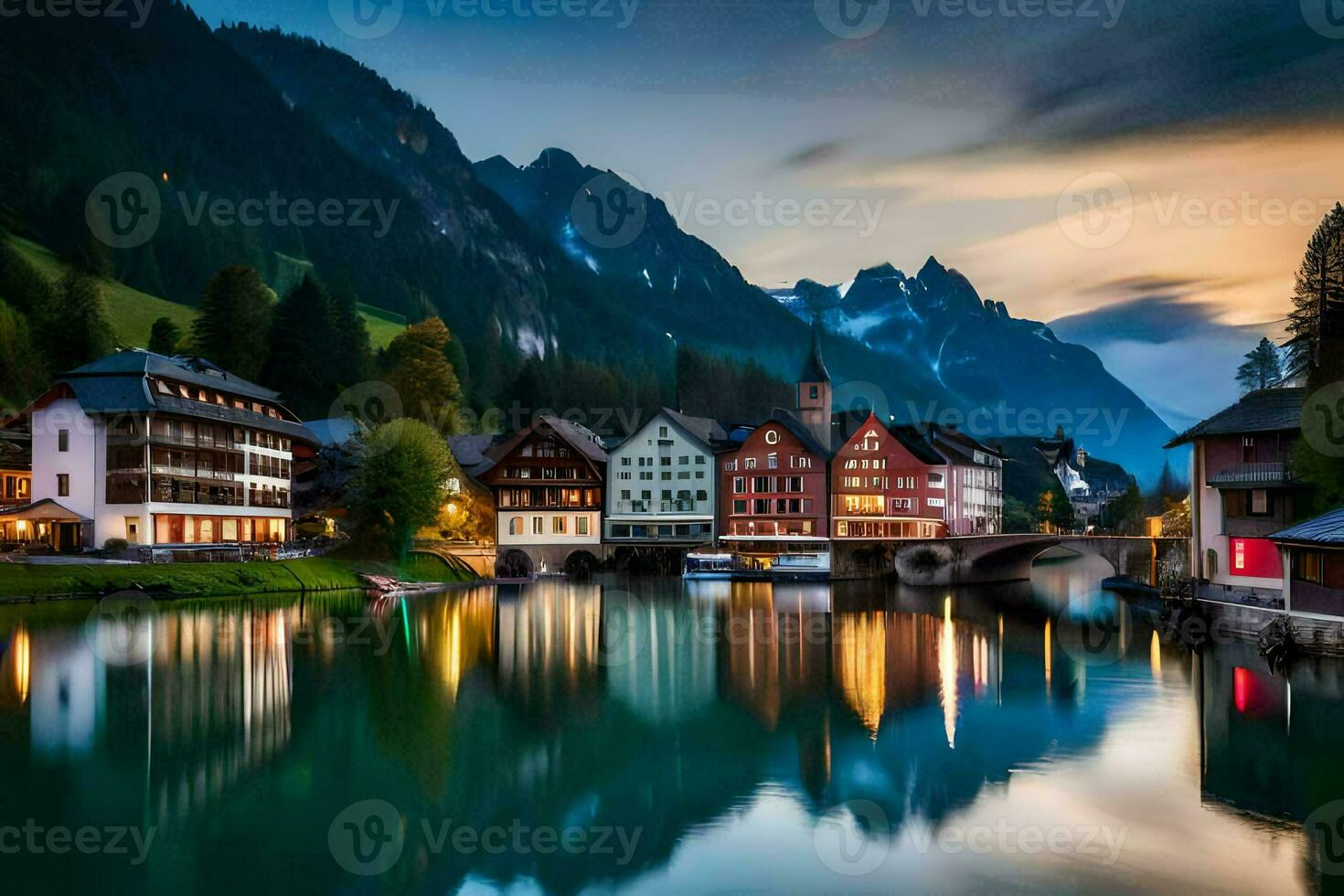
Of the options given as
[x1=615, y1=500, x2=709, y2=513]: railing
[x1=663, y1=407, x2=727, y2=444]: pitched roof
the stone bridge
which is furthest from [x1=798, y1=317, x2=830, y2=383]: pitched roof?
the stone bridge

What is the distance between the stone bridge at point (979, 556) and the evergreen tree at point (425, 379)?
4818cm

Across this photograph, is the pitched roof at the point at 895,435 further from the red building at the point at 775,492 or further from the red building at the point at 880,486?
the red building at the point at 775,492

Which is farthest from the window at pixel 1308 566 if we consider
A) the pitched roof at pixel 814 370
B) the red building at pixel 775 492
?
the pitched roof at pixel 814 370

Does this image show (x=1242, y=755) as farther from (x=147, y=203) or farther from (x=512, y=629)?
(x=147, y=203)

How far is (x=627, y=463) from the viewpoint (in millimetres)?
115000

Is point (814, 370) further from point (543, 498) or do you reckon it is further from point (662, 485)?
point (543, 498)

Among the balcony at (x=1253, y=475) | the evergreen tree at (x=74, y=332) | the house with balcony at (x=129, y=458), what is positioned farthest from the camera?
the evergreen tree at (x=74, y=332)

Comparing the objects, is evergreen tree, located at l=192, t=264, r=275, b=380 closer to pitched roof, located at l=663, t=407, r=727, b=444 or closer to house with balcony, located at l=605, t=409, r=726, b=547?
house with balcony, located at l=605, t=409, r=726, b=547

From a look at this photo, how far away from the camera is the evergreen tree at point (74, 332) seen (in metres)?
110

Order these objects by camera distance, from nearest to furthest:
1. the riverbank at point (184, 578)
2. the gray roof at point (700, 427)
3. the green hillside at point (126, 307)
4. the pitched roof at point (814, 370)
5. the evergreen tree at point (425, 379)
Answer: the riverbank at point (184, 578)
the gray roof at point (700, 427)
the pitched roof at point (814, 370)
the evergreen tree at point (425, 379)
the green hillside at point (126, 307)

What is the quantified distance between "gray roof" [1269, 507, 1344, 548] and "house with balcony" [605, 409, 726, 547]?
70586 mm

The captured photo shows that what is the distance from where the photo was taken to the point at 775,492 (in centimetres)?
11050

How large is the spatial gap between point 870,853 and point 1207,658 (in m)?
30.9

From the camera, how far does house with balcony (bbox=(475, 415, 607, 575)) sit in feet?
365
